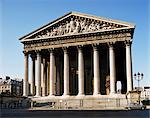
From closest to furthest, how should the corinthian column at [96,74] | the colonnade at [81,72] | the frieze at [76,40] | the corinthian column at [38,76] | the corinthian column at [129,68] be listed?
the corinthian column at [129,68], the colonnade at [81,72], the frieze at [76,40], the corinthian column at [96,74], the corinthian column at [38,76]

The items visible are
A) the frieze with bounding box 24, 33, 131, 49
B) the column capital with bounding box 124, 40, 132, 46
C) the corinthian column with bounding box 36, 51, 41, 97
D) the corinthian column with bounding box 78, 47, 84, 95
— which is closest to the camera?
the column capital with bounding box 124, 40, 132, 46

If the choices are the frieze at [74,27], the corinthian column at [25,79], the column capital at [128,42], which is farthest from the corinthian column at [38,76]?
the column capital at [128,42]

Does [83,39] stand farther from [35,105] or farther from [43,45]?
[35,105]

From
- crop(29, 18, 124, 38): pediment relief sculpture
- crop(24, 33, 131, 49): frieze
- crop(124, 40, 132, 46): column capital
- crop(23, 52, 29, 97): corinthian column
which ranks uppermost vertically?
crop(29, 18, 124, 38): pediment relief sculpture

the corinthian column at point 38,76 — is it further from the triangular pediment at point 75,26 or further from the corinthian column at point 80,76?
the corinthian column at point 80,76

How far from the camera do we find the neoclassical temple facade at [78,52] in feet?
180

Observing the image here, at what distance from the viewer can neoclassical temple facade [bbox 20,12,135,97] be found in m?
54.9

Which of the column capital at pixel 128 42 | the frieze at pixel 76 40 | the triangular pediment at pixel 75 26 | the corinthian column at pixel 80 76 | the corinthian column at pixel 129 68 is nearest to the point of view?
the corinthian column at pixel 129 68

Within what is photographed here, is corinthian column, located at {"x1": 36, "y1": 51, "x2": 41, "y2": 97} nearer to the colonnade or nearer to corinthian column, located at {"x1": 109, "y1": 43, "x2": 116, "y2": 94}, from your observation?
the colonnade

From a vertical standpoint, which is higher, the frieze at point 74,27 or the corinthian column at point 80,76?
the frieze at point 74,27

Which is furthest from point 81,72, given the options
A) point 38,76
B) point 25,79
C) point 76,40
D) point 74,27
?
point 25,79

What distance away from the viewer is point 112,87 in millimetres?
53719

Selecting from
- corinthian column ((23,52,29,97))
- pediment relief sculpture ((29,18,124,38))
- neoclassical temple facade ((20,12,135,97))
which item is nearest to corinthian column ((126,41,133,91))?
neoclassical temple facade ((20,12,135,97))

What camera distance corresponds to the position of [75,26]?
192 ft
